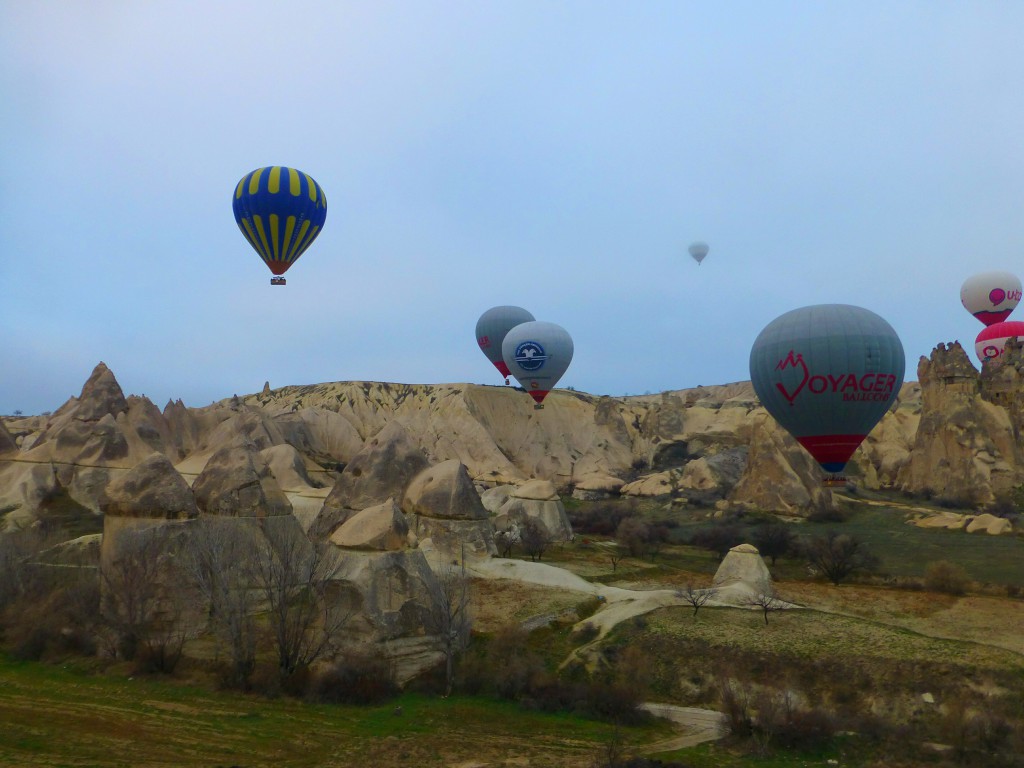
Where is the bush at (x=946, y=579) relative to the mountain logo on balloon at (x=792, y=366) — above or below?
below

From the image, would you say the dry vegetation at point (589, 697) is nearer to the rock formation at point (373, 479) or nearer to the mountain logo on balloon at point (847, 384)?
the mountain logo on balloon at point (847, 384)

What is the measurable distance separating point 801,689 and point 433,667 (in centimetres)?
1008

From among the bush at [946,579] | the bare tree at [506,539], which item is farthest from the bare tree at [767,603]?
the bare tree at [506,539]

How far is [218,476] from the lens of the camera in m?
31.8

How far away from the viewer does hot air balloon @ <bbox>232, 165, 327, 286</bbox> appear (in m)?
42.5

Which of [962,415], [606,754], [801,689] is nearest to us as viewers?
[606,754]

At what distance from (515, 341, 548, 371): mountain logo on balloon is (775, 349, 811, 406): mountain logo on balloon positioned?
3724 cm

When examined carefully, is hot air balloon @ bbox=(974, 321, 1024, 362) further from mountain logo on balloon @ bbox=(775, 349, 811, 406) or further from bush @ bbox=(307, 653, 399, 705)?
bush @ bbox=(307, 653, 399, 705)

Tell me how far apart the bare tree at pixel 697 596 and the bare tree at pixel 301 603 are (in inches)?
440

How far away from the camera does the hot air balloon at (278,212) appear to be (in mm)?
42469

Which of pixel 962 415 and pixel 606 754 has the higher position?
pixel 962 415

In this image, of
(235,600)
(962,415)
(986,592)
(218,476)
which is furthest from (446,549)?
(962,415)

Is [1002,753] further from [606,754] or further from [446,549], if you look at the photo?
[446,549]

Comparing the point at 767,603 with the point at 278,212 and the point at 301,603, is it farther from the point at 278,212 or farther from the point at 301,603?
the point at 278,212
